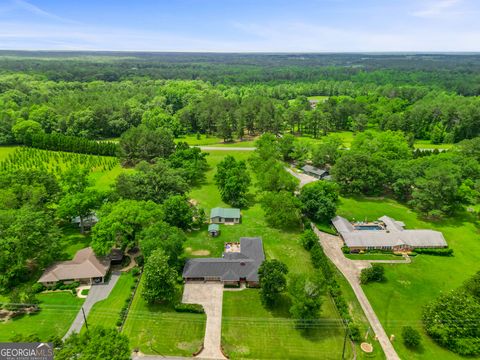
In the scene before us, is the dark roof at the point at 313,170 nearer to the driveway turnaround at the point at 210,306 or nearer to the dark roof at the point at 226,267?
the dark roof at the point at 226,267

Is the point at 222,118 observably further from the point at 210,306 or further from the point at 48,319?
the point at 48,319

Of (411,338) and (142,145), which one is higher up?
(142,145)

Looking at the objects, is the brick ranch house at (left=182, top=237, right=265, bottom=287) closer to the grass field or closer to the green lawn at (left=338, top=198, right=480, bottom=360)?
the grass field

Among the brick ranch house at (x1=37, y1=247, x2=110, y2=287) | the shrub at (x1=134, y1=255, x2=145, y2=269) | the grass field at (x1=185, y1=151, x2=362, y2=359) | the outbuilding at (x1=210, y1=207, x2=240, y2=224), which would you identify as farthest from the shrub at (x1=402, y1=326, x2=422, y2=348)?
the brick ranch house at (x1=37, y1=247, x2=110, y2=287)

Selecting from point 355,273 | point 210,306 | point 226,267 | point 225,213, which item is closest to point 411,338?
point 355,273

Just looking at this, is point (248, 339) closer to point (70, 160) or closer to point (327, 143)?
point (327, 143)

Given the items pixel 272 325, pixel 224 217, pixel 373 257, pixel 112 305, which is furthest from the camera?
pixel 224 217

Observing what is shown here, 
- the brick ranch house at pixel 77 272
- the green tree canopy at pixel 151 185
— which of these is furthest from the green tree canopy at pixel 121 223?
the green tree canopy at pixel 151 185
